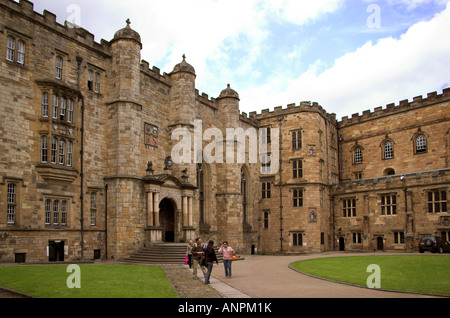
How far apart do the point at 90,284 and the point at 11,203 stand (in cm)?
984

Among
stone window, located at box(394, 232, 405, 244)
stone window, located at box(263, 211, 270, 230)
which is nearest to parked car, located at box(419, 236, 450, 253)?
stone window, located at box(394, 232, 405, 244)

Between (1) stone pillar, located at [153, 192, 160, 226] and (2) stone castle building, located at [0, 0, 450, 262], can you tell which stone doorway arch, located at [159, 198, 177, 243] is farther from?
(1) stone pillar, located at [153, 192, 160, 226]

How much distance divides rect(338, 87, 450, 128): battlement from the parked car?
45.2ft

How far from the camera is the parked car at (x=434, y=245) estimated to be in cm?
3234

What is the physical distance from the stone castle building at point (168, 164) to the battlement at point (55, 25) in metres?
0.07

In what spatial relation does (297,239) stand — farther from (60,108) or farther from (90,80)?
(60,108)

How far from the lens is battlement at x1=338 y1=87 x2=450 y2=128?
3982 cm

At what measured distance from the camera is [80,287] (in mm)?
13938

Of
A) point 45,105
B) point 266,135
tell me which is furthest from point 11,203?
point 266,135

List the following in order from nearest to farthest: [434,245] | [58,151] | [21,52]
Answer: [21,52] < [58,151] < [434,245]

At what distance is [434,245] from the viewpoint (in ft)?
106
